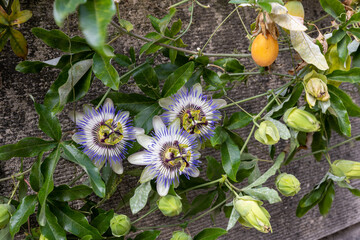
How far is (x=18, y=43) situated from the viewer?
93 centimetres

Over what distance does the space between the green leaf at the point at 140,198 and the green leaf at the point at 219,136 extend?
19 cm

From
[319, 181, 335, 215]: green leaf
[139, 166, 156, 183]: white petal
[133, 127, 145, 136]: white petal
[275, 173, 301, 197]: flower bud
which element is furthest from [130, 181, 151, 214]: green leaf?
[319, 181, 335, 215]: green leaf

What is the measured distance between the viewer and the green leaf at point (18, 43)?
92cm

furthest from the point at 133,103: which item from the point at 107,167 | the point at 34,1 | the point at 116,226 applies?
the point at 34,1

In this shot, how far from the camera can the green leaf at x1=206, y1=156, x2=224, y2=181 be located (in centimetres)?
99

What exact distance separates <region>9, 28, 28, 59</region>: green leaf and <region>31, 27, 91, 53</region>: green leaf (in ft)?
0.58

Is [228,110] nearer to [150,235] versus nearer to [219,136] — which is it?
[219,136]

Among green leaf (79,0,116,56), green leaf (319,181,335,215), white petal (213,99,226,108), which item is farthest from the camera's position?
green leaf (319,181,335,215)

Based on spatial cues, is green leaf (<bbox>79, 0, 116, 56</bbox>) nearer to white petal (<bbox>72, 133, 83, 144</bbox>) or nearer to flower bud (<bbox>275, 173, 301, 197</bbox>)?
white petal (<bbox>72, 133, 83, 144</bbox>)

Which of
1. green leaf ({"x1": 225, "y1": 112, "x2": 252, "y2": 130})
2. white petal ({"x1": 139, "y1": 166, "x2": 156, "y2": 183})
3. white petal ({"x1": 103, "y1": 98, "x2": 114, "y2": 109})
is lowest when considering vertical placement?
green leaf ({"x1": 225, "y1": 112, "x2": 252, "y2": 130})

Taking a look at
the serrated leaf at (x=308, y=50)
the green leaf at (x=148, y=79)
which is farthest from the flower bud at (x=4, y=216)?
the serrated leaf at (x=308, y=50)

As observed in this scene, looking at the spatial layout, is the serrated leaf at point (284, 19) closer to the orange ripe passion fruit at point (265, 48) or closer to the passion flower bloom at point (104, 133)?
the orange ripe passion fruit at point (265, 48)

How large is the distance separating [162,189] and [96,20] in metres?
0.49

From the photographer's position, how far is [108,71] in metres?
0.75
